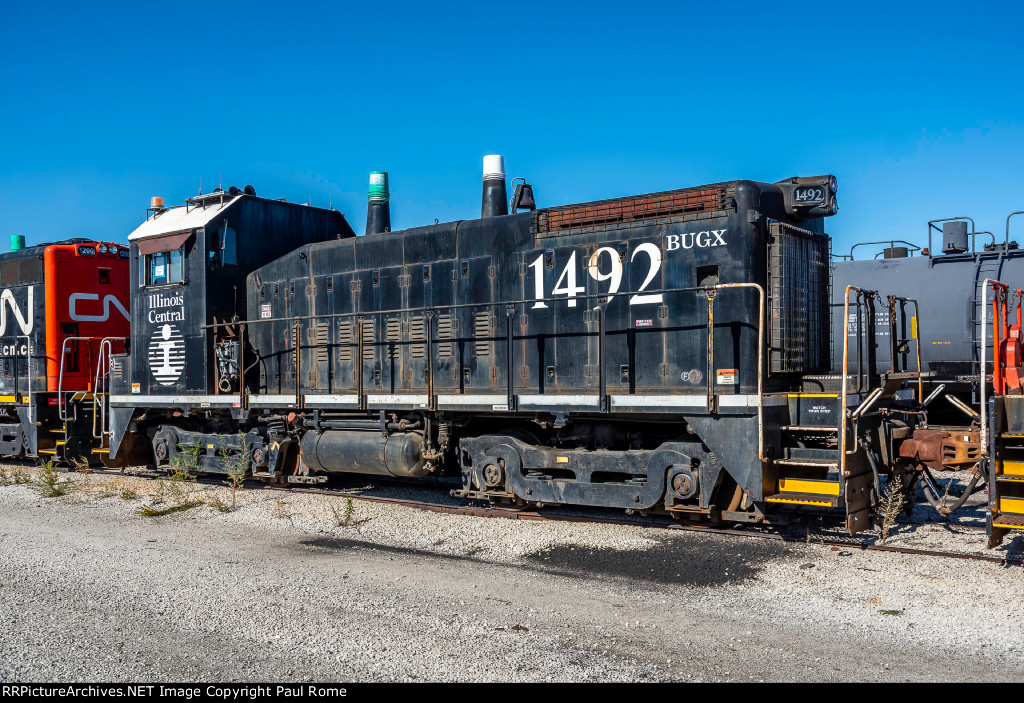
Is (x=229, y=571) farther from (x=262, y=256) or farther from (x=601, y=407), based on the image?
(x=262, y=256)

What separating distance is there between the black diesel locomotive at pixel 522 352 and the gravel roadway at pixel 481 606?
85 centimetres

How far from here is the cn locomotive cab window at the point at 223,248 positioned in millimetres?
11117

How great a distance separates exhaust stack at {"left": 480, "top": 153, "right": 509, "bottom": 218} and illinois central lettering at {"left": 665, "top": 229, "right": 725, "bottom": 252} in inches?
104

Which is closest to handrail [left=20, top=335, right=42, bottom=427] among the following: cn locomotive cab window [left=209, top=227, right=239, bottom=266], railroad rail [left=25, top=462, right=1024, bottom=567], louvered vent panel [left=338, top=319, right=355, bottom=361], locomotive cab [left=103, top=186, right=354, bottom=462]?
locomotive cab [left=103, top=186, right=354, bottom=462]

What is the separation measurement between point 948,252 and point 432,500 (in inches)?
430

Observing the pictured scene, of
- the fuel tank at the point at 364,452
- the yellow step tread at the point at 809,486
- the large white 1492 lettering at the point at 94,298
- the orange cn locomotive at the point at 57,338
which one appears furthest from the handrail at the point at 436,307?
the large white 1492 lettering at the point at 94,298

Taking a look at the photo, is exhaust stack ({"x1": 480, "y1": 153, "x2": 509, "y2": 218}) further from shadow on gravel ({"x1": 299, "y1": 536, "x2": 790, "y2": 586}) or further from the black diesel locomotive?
shadow on gravel ({"x1": 299, "y1": 536, "x2": 790, "y2": 586})

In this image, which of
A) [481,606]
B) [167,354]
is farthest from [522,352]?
[167,354]

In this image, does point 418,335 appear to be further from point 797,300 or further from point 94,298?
point 94,298

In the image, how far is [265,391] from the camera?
36.7 feet

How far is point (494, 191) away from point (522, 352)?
2.26m

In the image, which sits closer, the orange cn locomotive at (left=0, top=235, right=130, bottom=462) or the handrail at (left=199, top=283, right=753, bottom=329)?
the handrail at (left=199, top=283, right=753, bottom=329)

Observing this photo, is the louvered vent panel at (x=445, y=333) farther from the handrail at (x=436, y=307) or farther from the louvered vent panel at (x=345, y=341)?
the louvered vent panel at (x=345, y=341)

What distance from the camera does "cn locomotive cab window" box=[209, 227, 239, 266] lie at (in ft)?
36.5
